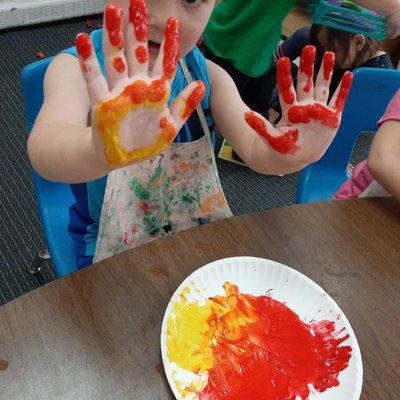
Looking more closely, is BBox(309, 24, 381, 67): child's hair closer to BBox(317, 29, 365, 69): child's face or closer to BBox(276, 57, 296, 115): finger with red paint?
BBox(317, 29, 365, 69): child's face

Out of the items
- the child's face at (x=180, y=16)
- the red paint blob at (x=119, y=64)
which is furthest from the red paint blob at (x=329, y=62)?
the red paint blob at (x=119, y=64)

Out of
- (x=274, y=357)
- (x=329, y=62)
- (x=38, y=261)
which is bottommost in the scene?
(x=38, y=261)

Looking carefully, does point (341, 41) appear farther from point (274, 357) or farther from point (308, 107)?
point (274, 357)

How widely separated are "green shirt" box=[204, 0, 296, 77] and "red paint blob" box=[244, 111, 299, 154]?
86cm

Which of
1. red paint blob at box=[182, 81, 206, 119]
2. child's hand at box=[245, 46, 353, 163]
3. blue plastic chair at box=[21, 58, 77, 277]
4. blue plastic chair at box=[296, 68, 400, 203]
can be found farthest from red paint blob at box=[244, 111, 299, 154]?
blue plastic chair at box=[296, 68, 400, 203]

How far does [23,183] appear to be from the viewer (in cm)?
164

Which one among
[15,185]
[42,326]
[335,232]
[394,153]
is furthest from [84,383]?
[15,185]

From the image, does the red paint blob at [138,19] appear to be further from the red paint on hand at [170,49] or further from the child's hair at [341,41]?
the child's hair at [341,41]

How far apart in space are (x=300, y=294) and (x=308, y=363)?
94 millimetres

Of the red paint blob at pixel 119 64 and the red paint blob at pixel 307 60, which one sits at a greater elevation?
the red paint blob at pixel 119 64

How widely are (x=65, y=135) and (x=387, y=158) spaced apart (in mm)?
563

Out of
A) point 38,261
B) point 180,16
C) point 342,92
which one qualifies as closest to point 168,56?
point 180,16

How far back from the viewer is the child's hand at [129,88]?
1.69 ft

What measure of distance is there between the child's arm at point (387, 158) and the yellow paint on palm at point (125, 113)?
1.55 ft
